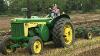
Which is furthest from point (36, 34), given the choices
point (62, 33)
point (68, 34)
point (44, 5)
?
point (44, 5)

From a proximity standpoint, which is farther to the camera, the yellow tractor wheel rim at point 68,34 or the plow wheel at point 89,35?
the plow wheel at point 89,35

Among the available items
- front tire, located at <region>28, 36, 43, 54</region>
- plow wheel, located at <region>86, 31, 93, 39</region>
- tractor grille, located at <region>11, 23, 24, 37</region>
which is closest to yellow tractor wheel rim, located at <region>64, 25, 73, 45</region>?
front tire, located at <region>28, 36, 43, 54</region>

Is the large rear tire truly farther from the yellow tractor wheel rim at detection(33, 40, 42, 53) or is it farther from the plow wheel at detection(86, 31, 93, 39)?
the plow wheel at detection(86, 31, 93, 39)

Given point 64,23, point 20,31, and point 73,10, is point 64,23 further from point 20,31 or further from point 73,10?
point 73,10

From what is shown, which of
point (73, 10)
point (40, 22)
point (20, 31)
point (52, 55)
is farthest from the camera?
point (73, 10)

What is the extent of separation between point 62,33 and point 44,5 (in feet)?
120

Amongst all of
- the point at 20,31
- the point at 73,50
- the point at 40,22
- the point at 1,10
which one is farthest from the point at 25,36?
the point at 1,10

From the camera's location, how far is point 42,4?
163 feet

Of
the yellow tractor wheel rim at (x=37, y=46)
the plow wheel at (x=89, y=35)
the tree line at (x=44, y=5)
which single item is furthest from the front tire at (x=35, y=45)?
the tree line at (x=44, y=5)

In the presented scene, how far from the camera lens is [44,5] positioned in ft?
161

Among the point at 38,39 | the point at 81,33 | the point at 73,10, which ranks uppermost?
the point at 38,39

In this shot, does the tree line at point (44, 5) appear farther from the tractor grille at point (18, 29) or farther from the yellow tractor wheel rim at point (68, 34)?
the tractor grille at point (18, 29)

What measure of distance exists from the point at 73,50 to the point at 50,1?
38548 millimetres

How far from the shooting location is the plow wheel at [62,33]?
1277cm
